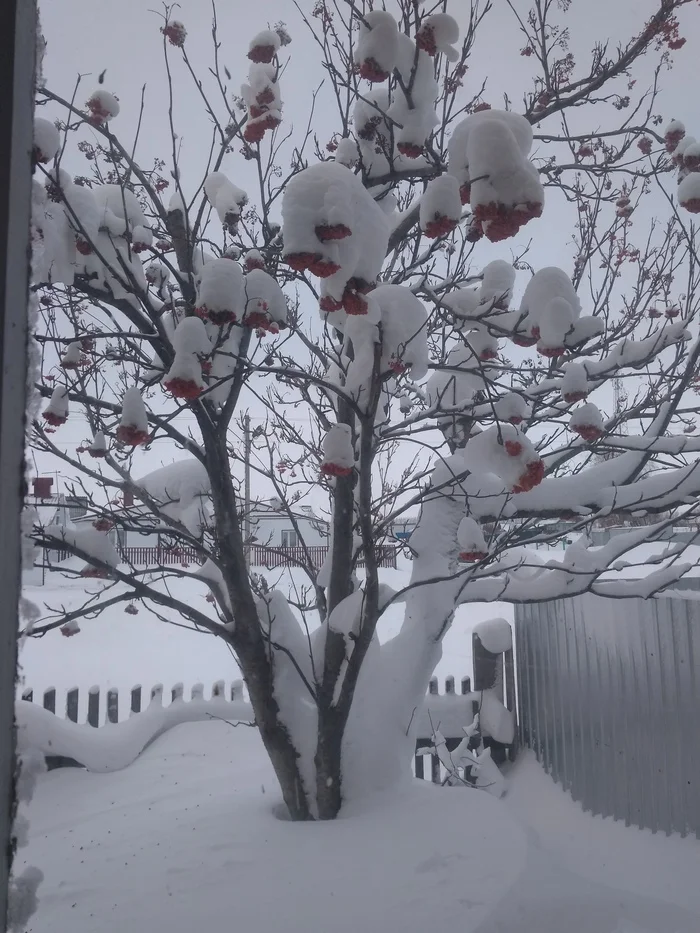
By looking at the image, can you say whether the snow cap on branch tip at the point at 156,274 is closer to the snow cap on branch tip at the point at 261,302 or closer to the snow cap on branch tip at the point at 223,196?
the snow cap on branch tip at the point at 223,196

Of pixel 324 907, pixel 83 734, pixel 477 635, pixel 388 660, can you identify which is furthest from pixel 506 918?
pixel 477 635

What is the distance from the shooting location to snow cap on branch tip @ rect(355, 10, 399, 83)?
201cm

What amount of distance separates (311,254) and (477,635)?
4.05 metres

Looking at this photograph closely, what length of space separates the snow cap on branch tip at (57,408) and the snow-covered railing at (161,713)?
84.0 inches

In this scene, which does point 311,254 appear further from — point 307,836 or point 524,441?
point 307,836

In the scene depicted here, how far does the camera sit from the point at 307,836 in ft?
7.86

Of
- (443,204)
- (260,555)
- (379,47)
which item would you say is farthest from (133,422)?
(260,555)

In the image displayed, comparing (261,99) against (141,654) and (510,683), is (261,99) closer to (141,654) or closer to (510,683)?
(510,683)

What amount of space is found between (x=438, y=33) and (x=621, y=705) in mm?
3416

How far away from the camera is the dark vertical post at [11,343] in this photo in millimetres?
589

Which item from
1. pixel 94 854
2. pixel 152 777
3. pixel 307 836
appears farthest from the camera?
pixel 152 777

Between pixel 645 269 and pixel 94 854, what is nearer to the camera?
pixel 94 854

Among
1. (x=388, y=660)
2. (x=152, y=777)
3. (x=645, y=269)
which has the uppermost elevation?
(x=645, y=269)

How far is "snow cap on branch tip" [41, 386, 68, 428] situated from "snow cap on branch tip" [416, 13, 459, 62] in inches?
66.5
